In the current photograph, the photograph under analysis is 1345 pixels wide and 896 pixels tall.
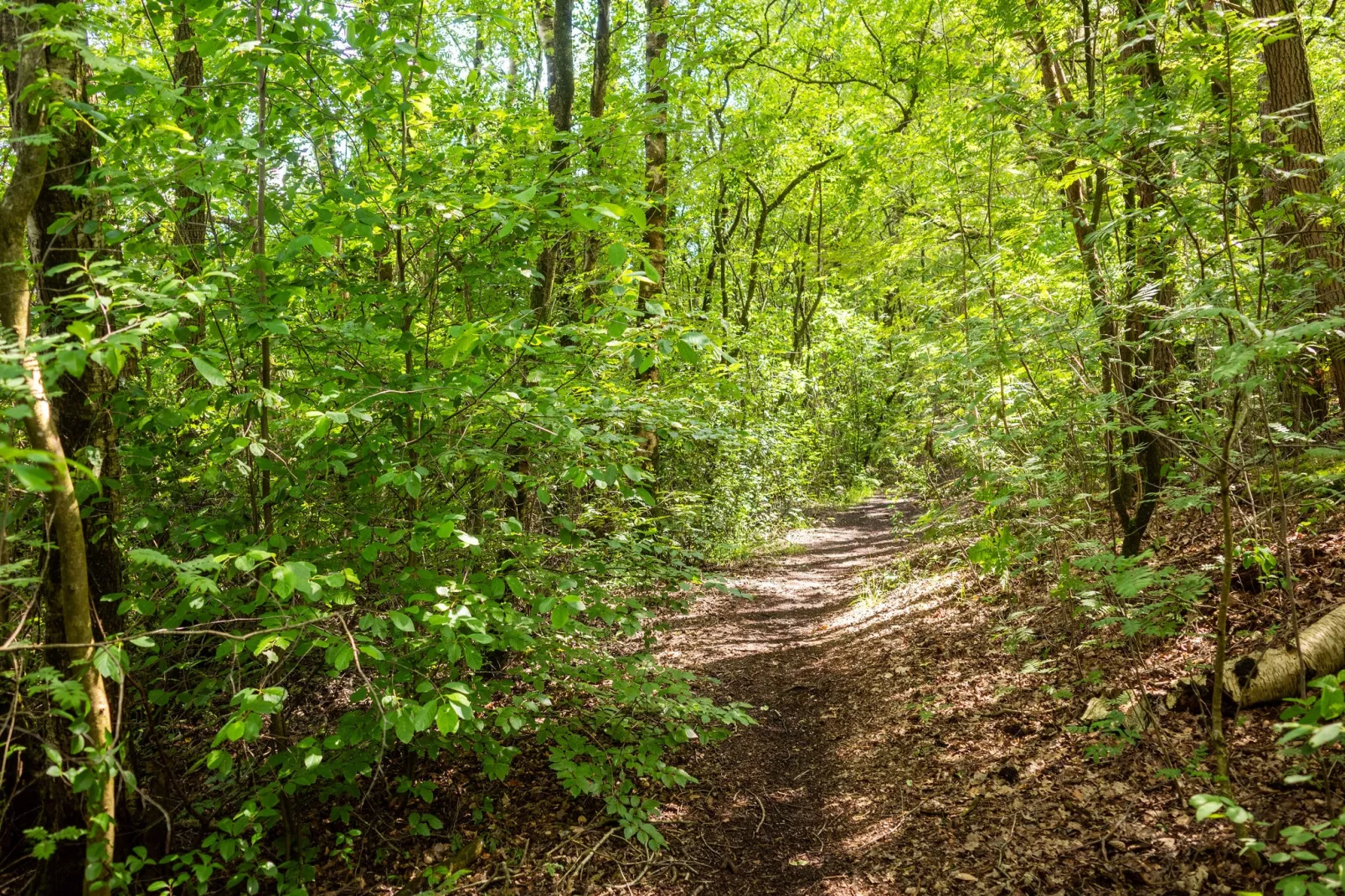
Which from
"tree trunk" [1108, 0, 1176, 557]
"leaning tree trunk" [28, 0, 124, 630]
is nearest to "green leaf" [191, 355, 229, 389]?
"leaning tree trunk" [28, 0, 124, 630]

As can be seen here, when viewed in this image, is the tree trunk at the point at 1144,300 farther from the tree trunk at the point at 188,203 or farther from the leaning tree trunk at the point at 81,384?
the leaning tree trunk at the point at 81,384

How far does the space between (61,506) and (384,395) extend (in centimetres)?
133

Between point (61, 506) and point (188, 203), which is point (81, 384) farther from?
point (61, 506)

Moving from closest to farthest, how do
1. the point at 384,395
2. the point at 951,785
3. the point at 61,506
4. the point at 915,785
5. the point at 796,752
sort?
the point at 61,506 → the point at 384,395 → the point at 951,785 → the point at 915,785 → the point at 796,752

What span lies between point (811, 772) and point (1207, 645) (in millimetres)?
2786

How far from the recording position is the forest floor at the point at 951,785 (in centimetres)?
342

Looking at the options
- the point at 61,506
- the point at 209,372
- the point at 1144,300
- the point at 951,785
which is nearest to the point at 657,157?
the point at 1144,300

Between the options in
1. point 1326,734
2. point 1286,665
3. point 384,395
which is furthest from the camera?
point 1286,665

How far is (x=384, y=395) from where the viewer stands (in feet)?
11.6

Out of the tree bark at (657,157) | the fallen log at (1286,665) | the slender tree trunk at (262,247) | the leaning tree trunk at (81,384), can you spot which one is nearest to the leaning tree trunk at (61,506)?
the leaning tree trunk at (81,384)

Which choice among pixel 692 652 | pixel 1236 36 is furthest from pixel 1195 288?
pixel 692 652

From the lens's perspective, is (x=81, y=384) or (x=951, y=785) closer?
(x=81, y=384)

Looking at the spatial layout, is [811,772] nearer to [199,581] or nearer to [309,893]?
[309,893]

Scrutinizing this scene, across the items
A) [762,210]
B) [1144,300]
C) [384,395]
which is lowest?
[384,395]
